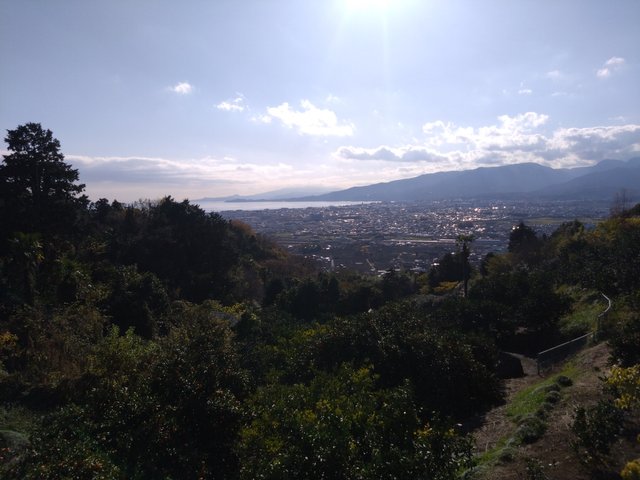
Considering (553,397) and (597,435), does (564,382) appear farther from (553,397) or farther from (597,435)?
(597,435)

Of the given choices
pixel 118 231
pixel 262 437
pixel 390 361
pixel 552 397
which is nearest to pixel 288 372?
pixel 390 361

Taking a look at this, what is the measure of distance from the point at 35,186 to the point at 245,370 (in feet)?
52.2

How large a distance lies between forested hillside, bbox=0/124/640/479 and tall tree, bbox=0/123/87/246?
0.06m

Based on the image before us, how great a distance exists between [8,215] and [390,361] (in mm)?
17402

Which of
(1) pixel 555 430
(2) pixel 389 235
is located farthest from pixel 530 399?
(2) pixel 389 235

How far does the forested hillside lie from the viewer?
5.05 m

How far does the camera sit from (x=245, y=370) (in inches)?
352

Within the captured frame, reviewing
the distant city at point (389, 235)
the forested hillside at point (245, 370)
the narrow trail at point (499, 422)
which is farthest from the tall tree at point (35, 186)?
the distant city at point (389, 235)

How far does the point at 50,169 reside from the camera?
64.3 ft

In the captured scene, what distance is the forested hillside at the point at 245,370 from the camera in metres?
5.05

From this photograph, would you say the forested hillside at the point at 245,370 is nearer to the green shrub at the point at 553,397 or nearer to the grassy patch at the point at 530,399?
the grassy patch at the point at 530,399

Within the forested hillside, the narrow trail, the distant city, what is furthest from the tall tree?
the distant city

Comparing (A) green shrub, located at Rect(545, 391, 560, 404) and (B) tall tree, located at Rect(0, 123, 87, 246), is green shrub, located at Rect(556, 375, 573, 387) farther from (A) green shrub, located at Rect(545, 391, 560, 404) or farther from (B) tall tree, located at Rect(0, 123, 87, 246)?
(B) tall tree, located at Rect(0, 123, 87, 246)

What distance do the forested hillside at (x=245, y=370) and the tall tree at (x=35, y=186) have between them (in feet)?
0.20
